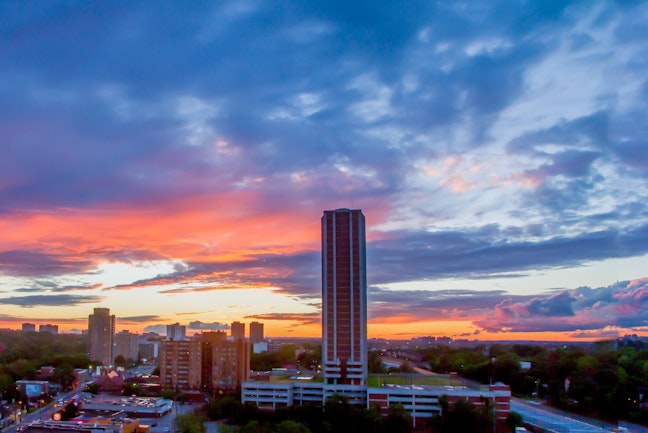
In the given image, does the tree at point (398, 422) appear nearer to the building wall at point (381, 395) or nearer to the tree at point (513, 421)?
the building wall at point (381, 395)

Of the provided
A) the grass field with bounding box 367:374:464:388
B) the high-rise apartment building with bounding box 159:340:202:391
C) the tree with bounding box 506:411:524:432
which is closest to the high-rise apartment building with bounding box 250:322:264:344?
the high-rise apartment building with bounding box 159:340:202:391

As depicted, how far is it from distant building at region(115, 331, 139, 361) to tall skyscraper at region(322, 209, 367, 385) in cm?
2569

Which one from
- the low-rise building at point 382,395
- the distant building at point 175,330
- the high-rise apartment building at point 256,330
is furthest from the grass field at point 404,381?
the high-rise apartment building at point 256,330

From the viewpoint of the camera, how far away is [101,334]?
29250 millimetres

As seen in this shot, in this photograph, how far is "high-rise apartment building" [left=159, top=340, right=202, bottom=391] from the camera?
638 inches

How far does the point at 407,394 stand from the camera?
11547 mm

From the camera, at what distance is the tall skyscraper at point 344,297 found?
1298 cm

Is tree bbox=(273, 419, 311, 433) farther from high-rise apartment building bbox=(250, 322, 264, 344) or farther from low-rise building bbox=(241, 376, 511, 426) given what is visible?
high-rise apartment building bbox=(250, 322, 264, 344)

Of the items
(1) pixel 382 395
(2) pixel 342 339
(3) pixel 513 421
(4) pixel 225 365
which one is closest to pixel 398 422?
(1) pixel 382 395

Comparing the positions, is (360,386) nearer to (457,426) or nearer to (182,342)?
(457,426)

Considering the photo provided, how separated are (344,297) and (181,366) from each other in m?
5.96

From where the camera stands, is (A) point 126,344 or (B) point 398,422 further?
(A) point 126,344

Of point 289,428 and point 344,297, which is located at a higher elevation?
point 344,297

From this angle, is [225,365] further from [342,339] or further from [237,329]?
[237,329]
